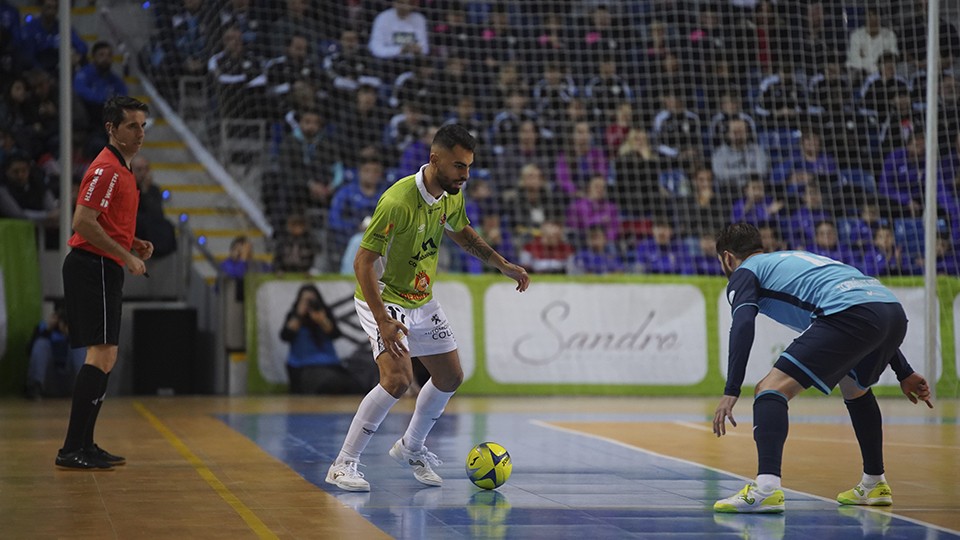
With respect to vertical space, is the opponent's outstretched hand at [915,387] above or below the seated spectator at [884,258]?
below

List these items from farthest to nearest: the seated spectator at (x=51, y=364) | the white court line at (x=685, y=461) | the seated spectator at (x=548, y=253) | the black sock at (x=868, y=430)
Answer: the seated spectator at (x=548, y=253), the seated spectator at (x=51, y=364), the black sock at (x=868, y=430), the white court line at (x=685, y=461)

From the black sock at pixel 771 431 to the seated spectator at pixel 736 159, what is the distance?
1288cm

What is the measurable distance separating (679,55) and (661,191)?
8.03 ft

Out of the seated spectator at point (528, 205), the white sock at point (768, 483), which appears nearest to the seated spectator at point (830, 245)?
the seated spectator at point (528, 205)

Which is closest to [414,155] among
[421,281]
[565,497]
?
[421,281]

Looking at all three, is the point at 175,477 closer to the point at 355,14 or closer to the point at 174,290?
the point at 174,290

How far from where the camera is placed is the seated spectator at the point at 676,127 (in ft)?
66.6

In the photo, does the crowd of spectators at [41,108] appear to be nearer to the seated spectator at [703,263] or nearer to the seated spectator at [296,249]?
the seated spectator at [296,249]

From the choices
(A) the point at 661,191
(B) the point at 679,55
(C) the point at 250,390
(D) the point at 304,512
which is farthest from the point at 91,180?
(B) the point at 679,55

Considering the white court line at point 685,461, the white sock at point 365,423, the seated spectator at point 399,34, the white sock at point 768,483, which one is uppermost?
the seated spectator at point 399,34

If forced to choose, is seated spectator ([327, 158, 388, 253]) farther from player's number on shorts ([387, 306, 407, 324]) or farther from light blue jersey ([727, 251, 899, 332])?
light blue jersey ([727, 251, 899, 332])

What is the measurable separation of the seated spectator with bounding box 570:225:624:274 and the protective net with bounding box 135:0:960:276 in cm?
3

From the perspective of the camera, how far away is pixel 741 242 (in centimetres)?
753

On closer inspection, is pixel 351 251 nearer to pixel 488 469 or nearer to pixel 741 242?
pixel 488 469
